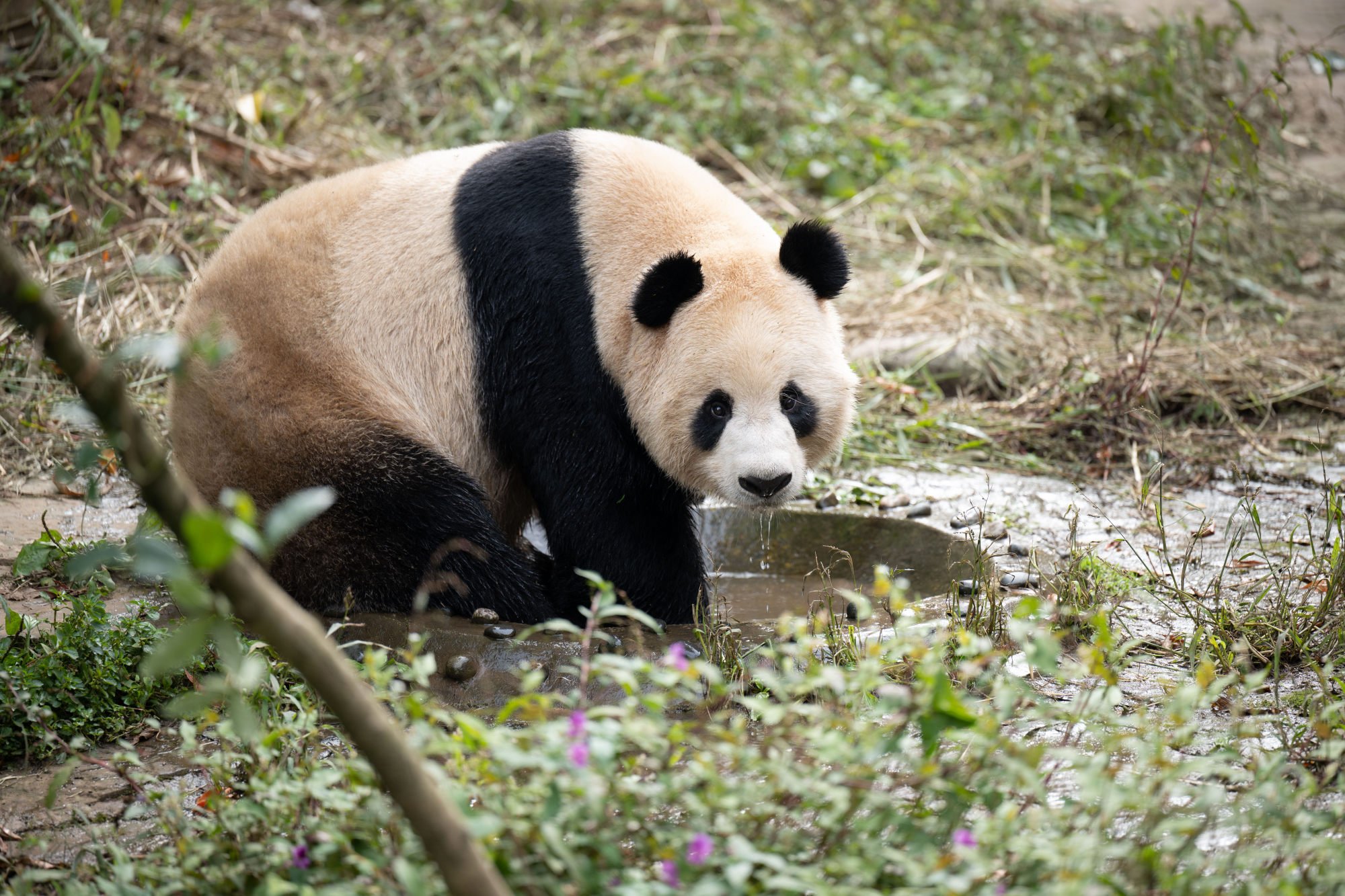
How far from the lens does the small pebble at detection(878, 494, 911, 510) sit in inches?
200

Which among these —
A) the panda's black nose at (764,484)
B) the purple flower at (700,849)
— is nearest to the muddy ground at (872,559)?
the panda's black nose at (764,484)

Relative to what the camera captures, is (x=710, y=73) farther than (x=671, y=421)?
Yes

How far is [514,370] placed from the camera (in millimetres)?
4102

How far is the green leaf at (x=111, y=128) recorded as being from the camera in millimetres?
6375

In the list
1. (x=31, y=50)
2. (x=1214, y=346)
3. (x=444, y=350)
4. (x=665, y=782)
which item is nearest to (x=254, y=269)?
(x=444, y=350)

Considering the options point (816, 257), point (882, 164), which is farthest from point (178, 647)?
point (882, 164)

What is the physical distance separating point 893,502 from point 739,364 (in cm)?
161

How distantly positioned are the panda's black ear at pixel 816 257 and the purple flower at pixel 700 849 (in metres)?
2.36

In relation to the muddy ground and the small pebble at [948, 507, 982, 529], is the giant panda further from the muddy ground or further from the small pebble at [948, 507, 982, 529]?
the small pebble at [948, 507, 982, 529]

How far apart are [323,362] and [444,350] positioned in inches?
16.5

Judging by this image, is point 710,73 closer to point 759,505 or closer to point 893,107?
point 893,107

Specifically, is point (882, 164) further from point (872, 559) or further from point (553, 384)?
point (553, 384)

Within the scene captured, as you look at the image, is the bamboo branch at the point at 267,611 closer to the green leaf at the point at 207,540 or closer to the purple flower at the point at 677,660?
the green leaf at the point at 207,540

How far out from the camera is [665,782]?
204cm
